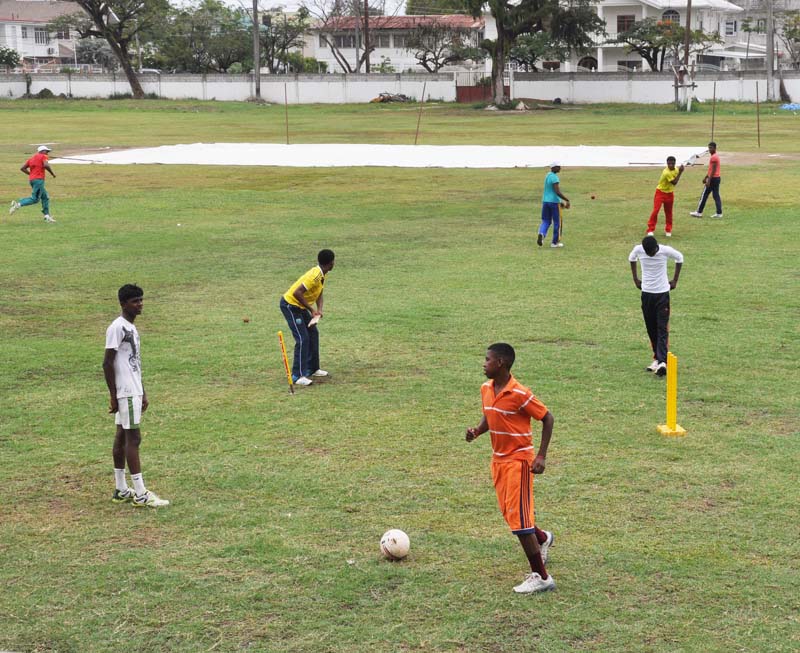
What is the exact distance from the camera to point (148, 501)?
9.77m

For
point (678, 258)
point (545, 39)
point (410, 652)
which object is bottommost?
point (410, 652)

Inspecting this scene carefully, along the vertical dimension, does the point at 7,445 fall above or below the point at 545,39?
below

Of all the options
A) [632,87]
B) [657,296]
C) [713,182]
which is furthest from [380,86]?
[657,296]

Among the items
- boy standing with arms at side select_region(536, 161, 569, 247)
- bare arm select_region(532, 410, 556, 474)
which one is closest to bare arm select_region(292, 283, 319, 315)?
bare arm select_region(532, 410, 556, 474)

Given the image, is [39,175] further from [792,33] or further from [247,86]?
[792,33]

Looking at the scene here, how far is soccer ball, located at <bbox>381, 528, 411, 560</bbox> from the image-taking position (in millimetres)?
8461

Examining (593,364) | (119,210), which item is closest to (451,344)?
(593,364)

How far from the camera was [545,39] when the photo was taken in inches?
3625

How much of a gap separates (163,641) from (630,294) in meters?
13.6

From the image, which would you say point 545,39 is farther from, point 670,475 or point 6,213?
point 670,475

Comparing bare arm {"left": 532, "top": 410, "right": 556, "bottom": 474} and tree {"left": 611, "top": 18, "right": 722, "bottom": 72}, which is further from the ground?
tree {"left": 611, "top": 18, "right": 722, "bottom": 72}

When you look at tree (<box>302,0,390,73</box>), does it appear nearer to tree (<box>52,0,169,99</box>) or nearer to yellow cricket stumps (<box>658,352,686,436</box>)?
tree (<box>52,0,169,99</box>)

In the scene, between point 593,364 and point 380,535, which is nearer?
point 380,535

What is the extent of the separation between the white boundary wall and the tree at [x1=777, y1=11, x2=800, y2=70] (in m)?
11.3
